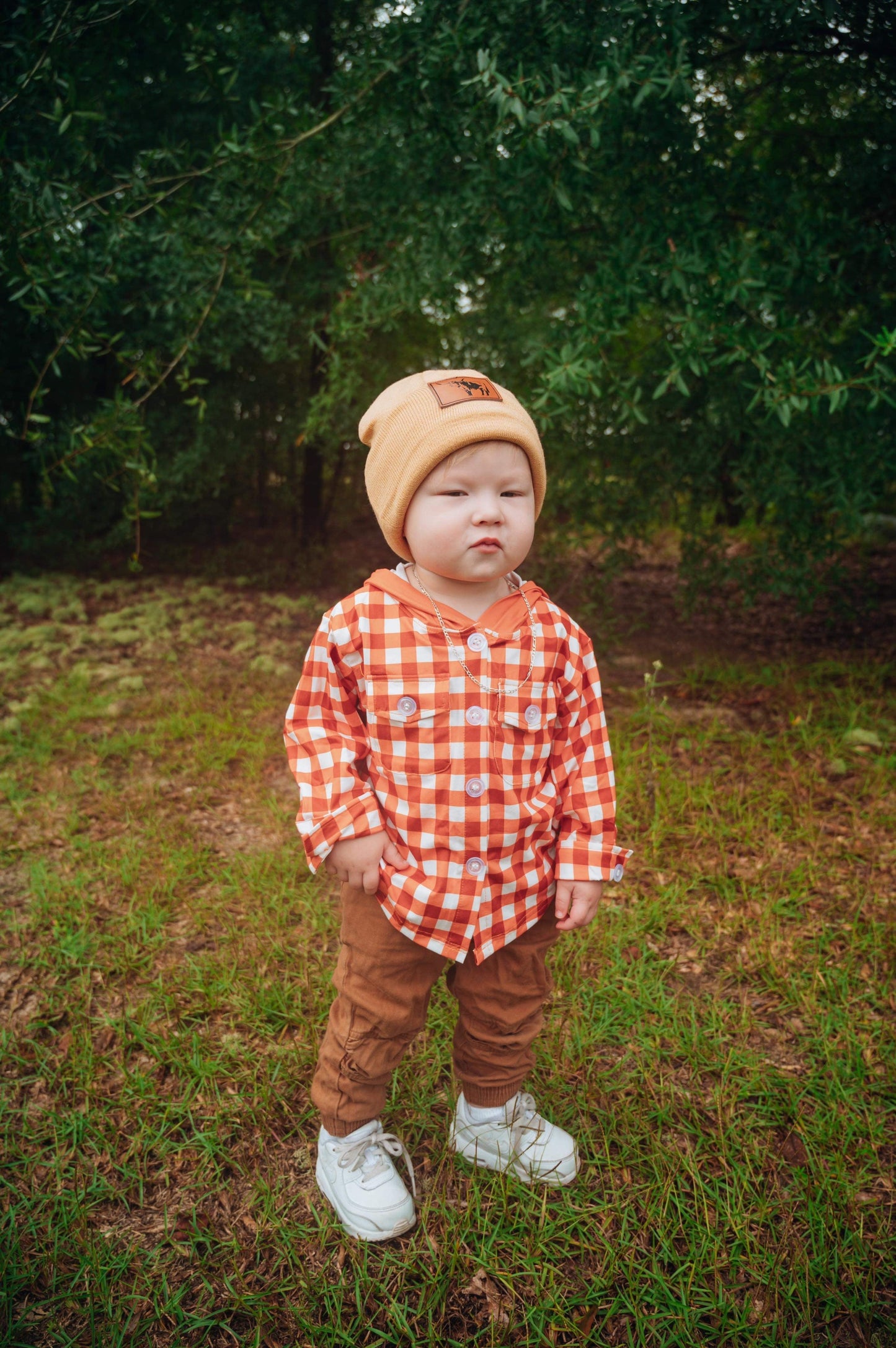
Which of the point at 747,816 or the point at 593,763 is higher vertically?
the point at 593,763

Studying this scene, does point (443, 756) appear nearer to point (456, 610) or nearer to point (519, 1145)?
point (456, 610)

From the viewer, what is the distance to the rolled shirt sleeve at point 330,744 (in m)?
1.48

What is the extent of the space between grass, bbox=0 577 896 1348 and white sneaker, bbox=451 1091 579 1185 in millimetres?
40

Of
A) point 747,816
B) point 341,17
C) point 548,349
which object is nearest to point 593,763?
point 747,816

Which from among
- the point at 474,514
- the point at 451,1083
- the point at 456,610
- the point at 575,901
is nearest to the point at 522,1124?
the point at 451,1083

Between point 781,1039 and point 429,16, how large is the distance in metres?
3.58

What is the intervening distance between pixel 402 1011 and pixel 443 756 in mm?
563

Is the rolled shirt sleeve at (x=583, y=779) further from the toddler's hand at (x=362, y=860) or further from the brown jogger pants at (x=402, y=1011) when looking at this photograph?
the toddler's hand at (x=362, y=860)

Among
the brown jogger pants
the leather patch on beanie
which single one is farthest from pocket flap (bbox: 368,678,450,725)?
the leather patch on beanie

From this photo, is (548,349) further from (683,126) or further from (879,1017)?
(879,1017)

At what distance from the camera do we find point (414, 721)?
4.88 ft

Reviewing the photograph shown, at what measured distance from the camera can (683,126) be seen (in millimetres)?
3166

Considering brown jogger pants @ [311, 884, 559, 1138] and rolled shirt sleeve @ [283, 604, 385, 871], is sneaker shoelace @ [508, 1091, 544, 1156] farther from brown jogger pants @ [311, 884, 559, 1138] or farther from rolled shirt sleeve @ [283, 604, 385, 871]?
rolled shirt sleeve @ [283, 604, 385, 871]

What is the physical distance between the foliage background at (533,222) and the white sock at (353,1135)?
2176mm
